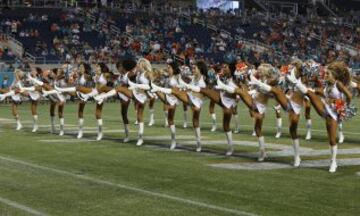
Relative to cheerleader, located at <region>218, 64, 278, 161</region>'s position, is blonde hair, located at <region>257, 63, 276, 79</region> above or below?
above

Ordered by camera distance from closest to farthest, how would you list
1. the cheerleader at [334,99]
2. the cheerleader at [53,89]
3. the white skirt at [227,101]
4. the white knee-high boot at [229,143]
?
1. the cheerleader at [334,99]
2. the white skirt at [227,101]
3. the white knee-high boot at [229,143]
4. the cheerleader at [53,89]

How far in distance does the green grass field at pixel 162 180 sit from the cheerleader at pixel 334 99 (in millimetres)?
615

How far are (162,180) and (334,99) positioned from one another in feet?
9.58

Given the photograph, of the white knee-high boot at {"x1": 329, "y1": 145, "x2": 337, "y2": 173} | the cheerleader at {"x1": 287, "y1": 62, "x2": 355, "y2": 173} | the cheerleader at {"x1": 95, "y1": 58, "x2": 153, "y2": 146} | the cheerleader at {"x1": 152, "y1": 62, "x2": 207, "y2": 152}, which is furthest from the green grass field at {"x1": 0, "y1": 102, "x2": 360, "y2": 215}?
the cheerleader at {"x1": 95, "y1": 58, "x2": 153, "y2": 146}

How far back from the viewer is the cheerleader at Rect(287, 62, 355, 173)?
9961mm

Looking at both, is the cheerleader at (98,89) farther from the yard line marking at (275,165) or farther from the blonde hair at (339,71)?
the blonde hair at (339,71)

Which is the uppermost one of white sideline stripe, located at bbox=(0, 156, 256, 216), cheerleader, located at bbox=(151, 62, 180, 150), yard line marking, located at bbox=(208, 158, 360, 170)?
cheerleader, located at bbox=(151, 62, 180, 150)

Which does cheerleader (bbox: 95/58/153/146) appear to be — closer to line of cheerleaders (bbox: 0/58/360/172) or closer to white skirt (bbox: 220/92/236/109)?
line of cheerleaders (bbox: 0/58/360/172)

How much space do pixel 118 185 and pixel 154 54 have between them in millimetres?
30143

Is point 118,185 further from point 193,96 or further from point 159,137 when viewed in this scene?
point 159,137

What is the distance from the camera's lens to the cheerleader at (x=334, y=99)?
996 cm

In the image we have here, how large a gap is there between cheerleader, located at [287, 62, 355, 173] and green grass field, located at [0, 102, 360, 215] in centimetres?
62

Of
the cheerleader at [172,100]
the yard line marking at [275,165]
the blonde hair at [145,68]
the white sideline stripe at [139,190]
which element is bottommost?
the yard line marking at [275,165]

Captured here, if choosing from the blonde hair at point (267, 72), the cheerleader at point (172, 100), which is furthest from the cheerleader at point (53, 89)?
the blonde hair at point (267, 72)
